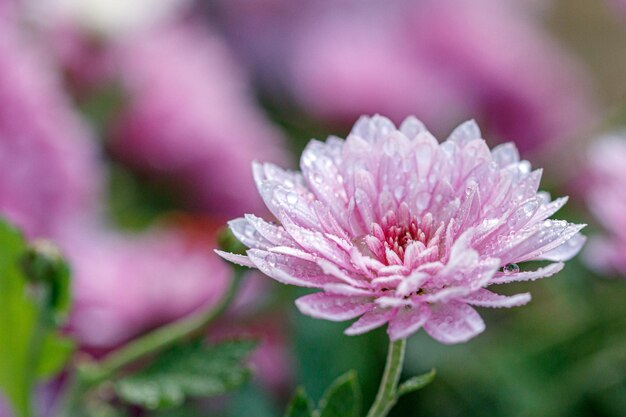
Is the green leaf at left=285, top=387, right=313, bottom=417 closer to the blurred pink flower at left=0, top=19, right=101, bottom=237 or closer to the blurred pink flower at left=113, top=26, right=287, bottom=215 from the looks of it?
the blurred pink flower at left=0, top=19, right=101, bottom=237

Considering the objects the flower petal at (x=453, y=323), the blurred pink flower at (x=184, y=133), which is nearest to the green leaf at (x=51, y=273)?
the flower petal at (x=453, y=323)

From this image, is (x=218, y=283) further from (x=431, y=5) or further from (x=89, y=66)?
(x=431, y=5)

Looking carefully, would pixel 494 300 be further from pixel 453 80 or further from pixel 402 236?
pixel 453 80

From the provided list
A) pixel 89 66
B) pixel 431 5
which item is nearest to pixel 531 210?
pixel 89 66

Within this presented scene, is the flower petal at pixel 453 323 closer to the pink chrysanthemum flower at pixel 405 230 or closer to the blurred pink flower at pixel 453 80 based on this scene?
the pink chrysanthemum flower at pixel 405 230

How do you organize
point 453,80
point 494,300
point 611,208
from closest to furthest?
point 494,300, point 611,208, point 453,80

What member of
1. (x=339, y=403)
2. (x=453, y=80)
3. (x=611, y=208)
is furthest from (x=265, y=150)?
(x=339, y=403)
